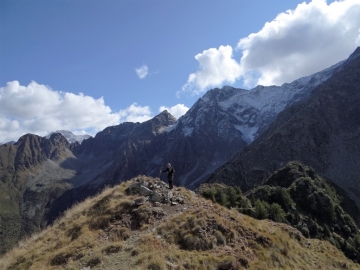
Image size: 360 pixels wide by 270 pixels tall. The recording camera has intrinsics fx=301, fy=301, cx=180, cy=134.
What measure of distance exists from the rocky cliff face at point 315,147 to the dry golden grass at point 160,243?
136m

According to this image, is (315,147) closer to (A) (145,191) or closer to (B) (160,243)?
(A) (145,191)

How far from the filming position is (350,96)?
647 feet

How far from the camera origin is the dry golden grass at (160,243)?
14438 mm

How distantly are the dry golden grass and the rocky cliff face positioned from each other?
136 meters

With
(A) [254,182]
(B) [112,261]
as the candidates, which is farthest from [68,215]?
(A) [254,182]

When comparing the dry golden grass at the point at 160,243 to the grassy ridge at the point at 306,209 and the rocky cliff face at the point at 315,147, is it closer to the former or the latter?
the grassy ridge at the point at 306,209

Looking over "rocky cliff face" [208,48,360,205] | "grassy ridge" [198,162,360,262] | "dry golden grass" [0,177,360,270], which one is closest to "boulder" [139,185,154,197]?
"dry golden grass" [0,177,360,270]

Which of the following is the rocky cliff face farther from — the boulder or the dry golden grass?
the dry golden grass

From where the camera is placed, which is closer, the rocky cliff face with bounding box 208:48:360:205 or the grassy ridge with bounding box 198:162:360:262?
the grassy ridge with bounding box 198:162:360:262

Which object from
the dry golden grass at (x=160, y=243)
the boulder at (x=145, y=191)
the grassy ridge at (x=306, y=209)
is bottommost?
the grassy ridge at (x=306, y=209)

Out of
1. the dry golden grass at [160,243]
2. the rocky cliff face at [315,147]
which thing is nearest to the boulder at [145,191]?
the dry golden grass at [160,243]

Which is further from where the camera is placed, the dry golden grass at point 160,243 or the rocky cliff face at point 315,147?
the rocky cliff face at point 315,147

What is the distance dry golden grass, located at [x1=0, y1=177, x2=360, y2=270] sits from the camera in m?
14.4

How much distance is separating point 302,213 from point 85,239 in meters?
77.8
